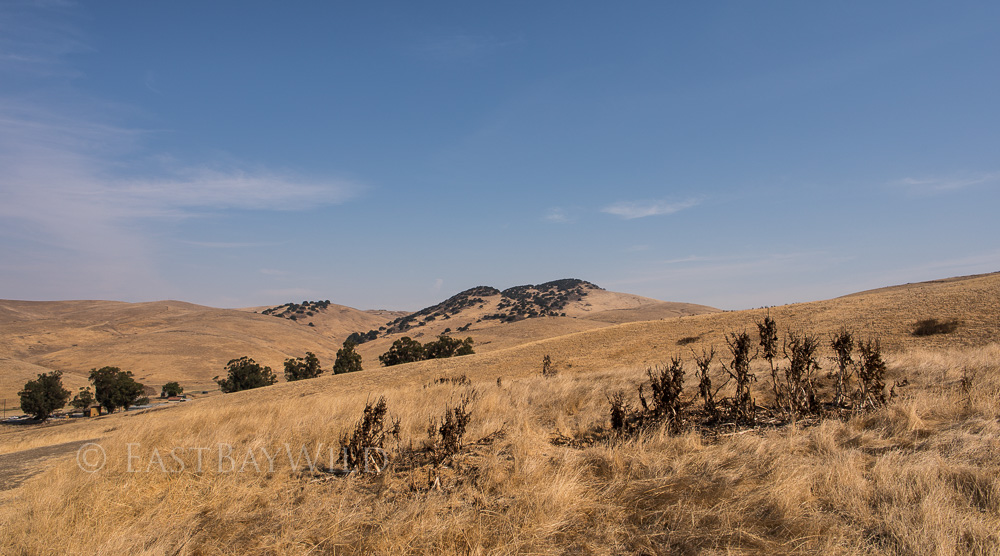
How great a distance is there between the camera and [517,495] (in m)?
4.82

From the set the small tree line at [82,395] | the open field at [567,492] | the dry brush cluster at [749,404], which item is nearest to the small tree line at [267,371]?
the small tree line at [82,395]

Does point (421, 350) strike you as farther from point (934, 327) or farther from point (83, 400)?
point (934, 327)

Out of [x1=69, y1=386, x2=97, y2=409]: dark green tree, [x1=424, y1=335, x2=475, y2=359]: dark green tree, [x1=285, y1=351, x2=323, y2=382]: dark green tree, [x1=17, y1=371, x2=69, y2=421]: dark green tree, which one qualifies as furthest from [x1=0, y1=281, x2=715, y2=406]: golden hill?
[x1=17, y1=371, x2=69, y2=421]: dark green tree

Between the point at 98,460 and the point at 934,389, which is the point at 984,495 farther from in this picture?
the point at 98,460

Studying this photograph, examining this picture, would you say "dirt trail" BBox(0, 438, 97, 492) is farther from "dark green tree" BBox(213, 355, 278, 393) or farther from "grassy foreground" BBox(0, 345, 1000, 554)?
"dark green tree" BBox(213, 355, 278, 393)

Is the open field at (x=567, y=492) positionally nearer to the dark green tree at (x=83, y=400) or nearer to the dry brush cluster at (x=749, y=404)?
the dry brush cluster at (x=749, y=404)

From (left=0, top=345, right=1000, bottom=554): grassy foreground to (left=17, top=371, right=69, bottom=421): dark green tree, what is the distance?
191 ft

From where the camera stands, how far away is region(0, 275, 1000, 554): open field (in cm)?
365

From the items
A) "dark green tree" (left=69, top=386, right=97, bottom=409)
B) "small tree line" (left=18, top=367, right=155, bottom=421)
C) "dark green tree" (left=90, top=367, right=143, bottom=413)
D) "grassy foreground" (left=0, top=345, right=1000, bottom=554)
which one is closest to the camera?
"grassy foreground" (left=0, top=345, right=1000, bottom=554)

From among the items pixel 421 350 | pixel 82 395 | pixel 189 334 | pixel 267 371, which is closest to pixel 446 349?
pixel 421 350

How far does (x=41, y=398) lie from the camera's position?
46781 mm

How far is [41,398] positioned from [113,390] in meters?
5.71

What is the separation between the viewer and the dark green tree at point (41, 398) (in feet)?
153

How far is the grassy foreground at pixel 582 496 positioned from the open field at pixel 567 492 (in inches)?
0.8
